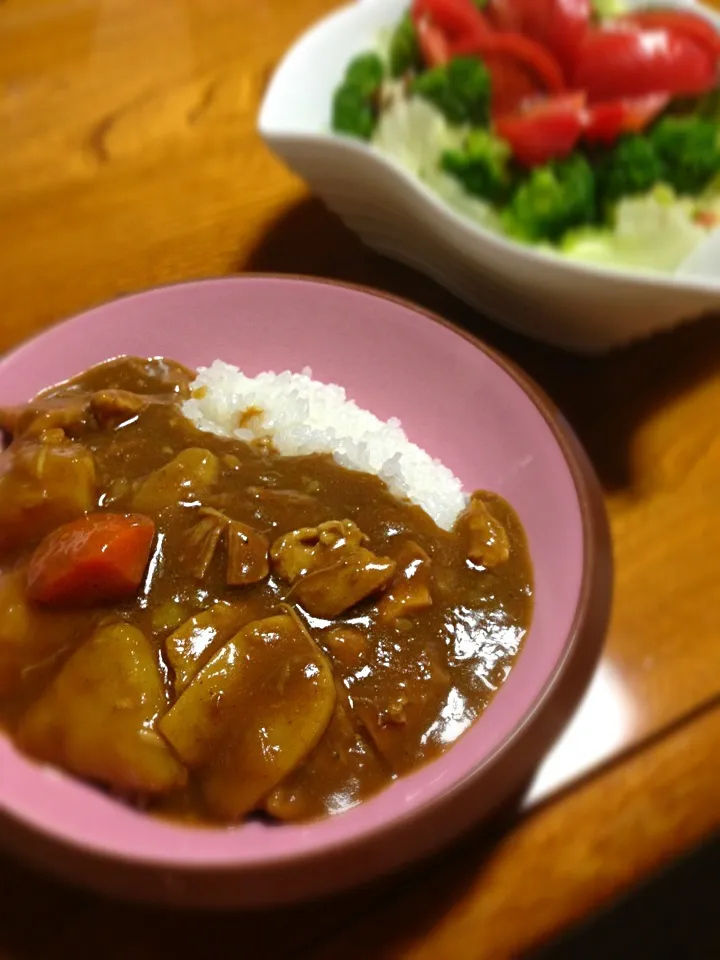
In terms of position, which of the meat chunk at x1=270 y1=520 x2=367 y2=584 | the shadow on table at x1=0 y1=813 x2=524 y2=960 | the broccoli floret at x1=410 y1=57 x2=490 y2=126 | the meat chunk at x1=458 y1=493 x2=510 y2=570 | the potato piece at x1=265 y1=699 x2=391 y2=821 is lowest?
the shadow on table at x1=0 y1=813 x2=524 y2=960

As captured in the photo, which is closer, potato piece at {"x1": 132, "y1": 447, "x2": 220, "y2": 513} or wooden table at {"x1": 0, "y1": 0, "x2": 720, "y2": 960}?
wooden table at {"x1": 0, "y1": 0, "x2": 720, "y2": 960}

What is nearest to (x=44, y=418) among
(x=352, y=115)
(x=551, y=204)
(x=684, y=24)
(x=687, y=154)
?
(x=352, y=115)

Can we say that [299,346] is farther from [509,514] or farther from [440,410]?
[509,514]

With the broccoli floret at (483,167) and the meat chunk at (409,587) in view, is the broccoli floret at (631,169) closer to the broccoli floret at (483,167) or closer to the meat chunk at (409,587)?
the broccoli floret at (483,167)

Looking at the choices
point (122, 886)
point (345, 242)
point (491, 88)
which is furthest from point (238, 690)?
point (491, 88)

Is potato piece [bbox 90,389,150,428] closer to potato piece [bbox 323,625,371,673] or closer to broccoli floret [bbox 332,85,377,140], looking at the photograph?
potato piece [bbox 323,625,371,673]

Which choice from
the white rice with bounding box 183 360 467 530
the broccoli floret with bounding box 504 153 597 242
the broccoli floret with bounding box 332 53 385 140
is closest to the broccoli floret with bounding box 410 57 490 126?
the broccoli floret with bounding box 332 53 385 140

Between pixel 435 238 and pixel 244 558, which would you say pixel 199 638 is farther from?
pixel 435 238
